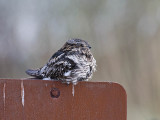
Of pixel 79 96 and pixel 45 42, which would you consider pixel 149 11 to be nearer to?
pixel 45 42

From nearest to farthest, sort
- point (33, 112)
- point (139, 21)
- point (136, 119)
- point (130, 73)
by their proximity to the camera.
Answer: point (33, 112)
point (136, 119)
point (130, 73)
point (139, 21)

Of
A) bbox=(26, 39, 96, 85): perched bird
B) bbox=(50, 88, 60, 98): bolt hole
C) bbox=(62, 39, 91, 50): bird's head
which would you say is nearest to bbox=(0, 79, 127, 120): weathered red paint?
bbox=(50, 88, 60, 98): bolt hole

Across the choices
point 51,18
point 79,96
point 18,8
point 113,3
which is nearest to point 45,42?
point 51,18

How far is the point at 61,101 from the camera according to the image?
6.01 feet

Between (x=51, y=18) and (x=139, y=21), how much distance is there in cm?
161

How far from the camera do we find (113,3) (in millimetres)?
7262

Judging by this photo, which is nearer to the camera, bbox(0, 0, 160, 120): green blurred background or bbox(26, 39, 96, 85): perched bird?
bbox(26, 39, 96, 85): perched bird

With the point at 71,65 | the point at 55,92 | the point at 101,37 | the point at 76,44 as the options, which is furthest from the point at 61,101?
the point at 101,37

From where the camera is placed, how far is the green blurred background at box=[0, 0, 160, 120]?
599 cm

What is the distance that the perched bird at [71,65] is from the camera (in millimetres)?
2232

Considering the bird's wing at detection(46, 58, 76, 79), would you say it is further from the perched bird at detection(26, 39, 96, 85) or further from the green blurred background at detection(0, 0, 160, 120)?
the green blurred background at detection(0, 0, 160, 120)

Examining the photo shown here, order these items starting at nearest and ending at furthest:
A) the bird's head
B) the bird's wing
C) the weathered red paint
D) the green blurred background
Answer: the weathered red paint < the bird's wing < the bird's head < the green blurred background

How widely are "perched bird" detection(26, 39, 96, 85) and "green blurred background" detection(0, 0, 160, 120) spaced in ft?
10.9

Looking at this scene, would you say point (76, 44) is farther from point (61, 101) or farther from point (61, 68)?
point (61, 101)
